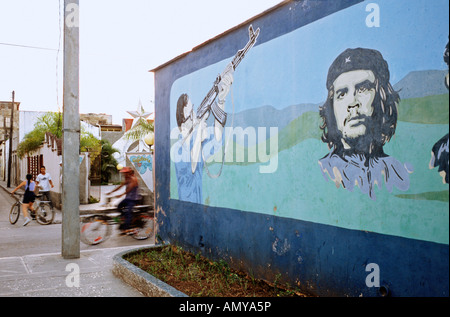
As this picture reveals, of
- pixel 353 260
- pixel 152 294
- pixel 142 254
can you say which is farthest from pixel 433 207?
pixel 142 254

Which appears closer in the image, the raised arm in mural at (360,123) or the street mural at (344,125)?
the street mural at (344,125)

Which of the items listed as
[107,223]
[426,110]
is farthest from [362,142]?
[107,223]

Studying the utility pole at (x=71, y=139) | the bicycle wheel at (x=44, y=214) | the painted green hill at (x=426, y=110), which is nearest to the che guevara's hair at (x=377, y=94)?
the painted green hill at (x=426, y=110)

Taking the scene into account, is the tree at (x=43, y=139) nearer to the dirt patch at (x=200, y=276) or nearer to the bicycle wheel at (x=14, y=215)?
the bicycle wheel at (x=14, y=215)

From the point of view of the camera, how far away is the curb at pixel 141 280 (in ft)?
17.0

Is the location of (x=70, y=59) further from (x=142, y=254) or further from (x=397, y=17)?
(x=397, y=17)

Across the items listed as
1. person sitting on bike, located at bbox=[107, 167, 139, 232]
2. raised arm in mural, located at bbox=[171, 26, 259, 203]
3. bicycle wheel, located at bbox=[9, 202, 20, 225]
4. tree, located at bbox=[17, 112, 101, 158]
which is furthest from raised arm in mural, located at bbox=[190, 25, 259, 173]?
tree, located at bbox=[17, 112, 101, 158]

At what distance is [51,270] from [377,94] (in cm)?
577

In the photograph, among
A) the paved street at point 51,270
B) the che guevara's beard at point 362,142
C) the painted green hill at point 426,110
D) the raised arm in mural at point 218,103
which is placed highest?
the raised arm in mural at point 218,103

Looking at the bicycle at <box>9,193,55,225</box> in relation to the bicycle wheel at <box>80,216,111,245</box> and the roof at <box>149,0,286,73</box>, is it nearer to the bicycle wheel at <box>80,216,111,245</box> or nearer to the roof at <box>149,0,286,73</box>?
the bicycle wheel at <box>80,216,111,245</box>

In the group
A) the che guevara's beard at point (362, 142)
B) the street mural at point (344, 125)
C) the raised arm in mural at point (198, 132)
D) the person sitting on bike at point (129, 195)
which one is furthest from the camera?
the person sitting on bike at point (129, 195)

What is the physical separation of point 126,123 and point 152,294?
145 feet

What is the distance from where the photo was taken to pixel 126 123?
48.1 m

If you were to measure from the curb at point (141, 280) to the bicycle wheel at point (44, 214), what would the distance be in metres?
7.95
